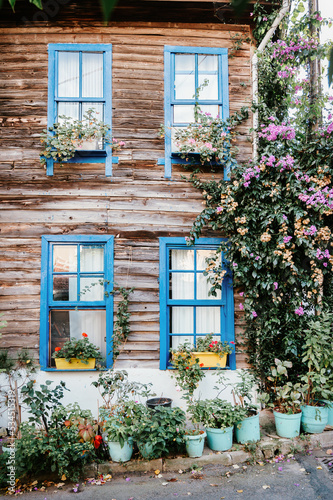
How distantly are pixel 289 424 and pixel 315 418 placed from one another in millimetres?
357

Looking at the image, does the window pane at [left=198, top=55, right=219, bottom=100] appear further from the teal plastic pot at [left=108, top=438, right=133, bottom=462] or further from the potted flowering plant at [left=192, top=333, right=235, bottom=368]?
the teal plastic pot at [left=108, top=438, right=133, bottom=462]

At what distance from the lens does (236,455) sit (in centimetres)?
460

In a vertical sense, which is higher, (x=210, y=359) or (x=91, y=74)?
(x=91, y=74)

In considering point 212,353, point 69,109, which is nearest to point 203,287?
point 212,353

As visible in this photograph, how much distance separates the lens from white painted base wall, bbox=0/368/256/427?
222 inches

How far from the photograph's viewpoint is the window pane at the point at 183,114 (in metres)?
6.19

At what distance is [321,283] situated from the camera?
18.9 ft

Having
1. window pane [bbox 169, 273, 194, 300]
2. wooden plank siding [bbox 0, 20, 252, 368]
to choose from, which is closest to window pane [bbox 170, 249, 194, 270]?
window pane [bbox 169, 273, 194, 300]

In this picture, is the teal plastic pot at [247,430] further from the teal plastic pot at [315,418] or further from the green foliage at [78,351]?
the green foliage at [78,351]

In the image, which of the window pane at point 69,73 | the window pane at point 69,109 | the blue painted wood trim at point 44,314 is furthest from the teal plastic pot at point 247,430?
the window pane at point 69,73

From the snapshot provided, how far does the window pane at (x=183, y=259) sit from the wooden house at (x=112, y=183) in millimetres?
15

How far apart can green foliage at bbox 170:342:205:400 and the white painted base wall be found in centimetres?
21

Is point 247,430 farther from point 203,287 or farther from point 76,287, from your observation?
point 76,287

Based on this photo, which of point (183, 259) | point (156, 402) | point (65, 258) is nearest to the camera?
point (156, 402)
